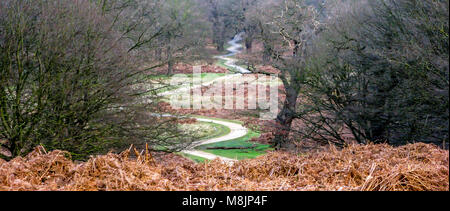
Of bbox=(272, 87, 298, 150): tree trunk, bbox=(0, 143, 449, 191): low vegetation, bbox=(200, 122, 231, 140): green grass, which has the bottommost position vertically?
bbox=(200, 122, 231, 140): green grass

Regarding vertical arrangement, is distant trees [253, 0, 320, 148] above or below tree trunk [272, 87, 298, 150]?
above

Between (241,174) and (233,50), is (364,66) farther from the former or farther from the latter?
(233,50)

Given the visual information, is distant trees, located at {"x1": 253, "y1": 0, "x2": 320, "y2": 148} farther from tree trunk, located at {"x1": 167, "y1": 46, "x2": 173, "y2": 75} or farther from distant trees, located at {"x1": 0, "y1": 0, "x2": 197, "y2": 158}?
distant trees, located at {"x1": 0, "y1": 0, "x2": 197, "y2": 158}

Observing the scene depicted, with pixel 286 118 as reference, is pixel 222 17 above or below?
above

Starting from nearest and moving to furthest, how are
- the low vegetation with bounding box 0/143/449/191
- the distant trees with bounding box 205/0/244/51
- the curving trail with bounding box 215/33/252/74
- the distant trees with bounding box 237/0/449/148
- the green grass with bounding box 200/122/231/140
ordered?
the low vegetation with bounding box 0/143/449/191 < the distant trees with bounding box 237/0/449/148 < the green grass with bounding box 200/122/231/140 < the curving trail with bounding box 215/33/252/74 < the distant trees with bounding box 205/0/244/51

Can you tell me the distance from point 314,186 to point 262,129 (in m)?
20.4

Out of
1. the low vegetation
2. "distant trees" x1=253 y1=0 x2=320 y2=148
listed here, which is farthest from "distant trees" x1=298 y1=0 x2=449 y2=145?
the low vegetation

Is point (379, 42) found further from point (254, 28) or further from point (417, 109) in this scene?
point (254, 28)

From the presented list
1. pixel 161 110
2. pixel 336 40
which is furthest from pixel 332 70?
pixel 161 110

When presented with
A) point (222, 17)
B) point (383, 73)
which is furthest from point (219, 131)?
point (383, 73)

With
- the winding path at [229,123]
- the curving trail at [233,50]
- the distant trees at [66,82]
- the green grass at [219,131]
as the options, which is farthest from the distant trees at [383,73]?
the curving trail at [233,50]

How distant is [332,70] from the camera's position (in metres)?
19.0

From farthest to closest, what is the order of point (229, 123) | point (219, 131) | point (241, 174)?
1. point (229, 123)
2. point (219, 131)
3. point (241, 174)

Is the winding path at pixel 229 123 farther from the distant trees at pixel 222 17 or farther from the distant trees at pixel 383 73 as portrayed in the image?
the distant trees at pixel 383 73
